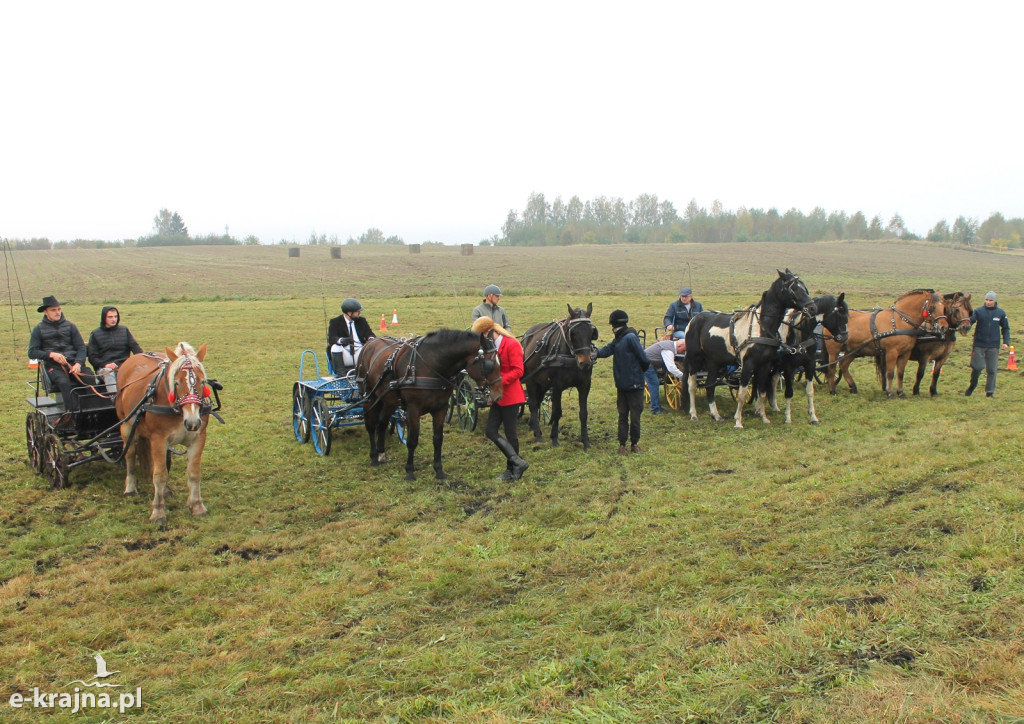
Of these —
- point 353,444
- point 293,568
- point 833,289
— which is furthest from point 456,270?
point 293,568

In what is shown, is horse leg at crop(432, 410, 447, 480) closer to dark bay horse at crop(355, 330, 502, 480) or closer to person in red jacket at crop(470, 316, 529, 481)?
dark bay horse at crop(355, 330, 502, 480)

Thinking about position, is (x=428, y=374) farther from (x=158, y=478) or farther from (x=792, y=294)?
(x=792, y=294)

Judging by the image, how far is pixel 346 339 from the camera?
33.1ft

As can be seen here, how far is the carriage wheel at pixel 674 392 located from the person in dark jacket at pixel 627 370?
2845 millimetres

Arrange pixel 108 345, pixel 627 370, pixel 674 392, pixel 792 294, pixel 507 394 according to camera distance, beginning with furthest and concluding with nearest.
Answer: pixel 674 392 → pixel 792 294 → pixel 627 370 → pixel 108 345 → pixel 507 394

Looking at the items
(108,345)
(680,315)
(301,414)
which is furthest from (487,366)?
(680,315)

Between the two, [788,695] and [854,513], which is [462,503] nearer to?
[854,513]

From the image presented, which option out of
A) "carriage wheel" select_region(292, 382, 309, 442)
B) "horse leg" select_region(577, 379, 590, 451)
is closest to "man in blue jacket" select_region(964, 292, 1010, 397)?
"horse leg" select_region(577, 379, 590, 451)

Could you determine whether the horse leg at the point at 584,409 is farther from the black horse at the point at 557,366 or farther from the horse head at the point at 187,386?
the horse head at the point at 187,386

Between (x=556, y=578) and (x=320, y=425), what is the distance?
5.10 metres

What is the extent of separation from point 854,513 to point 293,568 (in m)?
5.12

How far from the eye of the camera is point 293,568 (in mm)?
5816

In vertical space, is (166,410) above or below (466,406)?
above

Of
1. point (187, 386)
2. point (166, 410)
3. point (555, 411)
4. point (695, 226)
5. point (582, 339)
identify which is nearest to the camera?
point (187, 386)
